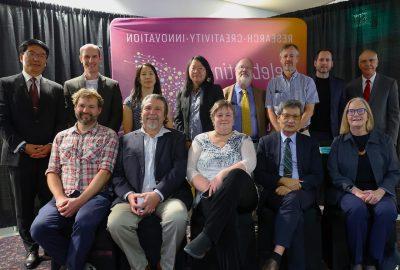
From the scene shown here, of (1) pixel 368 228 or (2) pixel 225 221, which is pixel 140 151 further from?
(1) pixel 368 228

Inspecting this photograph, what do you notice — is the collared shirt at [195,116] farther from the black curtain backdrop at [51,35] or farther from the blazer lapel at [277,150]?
the black curtain backdrop at [51,35]

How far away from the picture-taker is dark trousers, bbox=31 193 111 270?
233 cm

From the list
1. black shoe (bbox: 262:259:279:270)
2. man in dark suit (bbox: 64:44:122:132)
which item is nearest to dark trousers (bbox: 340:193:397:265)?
black shoe (bbox: 262:259:279:270)

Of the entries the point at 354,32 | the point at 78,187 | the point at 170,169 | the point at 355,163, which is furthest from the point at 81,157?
the point at 354,32

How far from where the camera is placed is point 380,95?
3736mm

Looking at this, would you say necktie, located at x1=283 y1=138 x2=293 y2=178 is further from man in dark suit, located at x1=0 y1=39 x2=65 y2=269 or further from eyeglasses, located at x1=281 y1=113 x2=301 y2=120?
man in dark suit, located at x1=0 y1=39 x2=65 y2=269

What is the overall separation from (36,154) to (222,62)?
2.38 metres

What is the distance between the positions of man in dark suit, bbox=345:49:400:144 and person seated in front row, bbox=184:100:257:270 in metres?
1.74

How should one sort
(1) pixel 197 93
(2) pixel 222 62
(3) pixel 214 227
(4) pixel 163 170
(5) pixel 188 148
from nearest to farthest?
(3) pixel 214 227 → (4) pixel 163 170 → (5) pixel 188 148 → (1) pixel 197 93 → (2) pixel 222 62

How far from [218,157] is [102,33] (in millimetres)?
2779

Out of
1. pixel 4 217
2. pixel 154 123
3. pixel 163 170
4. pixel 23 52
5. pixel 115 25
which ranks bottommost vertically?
pixel 4 217

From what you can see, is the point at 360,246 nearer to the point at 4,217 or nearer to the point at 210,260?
the point at 210,260

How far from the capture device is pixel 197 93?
3.38 m

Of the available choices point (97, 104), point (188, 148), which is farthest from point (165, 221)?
point (97, 104)
